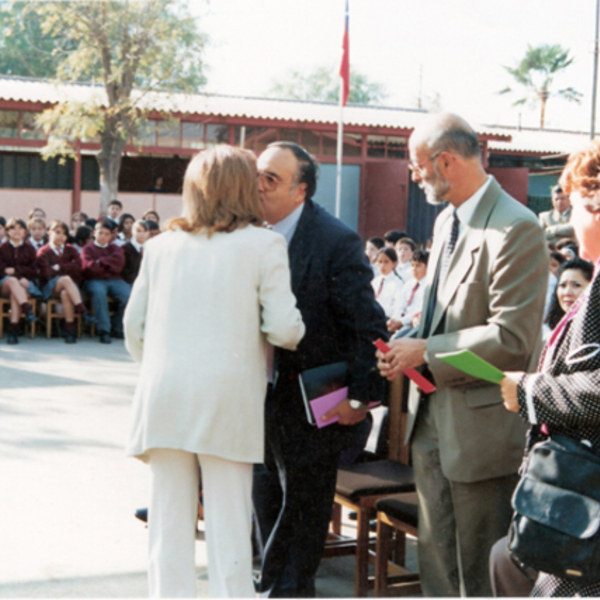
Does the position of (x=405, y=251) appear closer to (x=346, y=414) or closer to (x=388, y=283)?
(x=388, y=283)

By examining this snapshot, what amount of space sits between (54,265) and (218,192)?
28.9 ft

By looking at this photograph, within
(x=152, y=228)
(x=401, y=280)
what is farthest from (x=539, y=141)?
(x=401, y=280)

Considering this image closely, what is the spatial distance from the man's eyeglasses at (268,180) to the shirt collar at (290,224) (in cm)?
13

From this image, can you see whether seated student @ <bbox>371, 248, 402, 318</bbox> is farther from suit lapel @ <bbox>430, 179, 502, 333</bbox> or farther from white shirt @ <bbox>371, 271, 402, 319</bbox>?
suit lapel @ <bbox>430, 179, 502, 333</bbox>

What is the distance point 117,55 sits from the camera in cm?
1666

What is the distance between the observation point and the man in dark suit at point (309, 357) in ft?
10.0

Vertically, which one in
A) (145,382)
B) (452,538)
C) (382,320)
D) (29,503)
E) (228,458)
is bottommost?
(29,503)

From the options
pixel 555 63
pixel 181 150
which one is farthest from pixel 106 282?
pixel 555 63

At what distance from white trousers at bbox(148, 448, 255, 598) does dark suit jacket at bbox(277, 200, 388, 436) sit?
1.72 ft

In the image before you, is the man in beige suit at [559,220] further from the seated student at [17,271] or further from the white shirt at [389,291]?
the seated student at [17,271]

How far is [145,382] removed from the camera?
270cm

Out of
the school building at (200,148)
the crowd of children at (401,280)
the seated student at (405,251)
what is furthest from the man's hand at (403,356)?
the school building at (200,148)

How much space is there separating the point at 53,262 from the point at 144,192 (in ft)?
33.4

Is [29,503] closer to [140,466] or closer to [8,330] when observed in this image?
[140,466]
